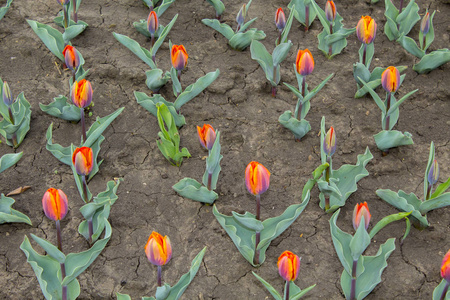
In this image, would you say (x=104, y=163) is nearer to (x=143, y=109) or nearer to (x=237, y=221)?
(x=143, y=109)

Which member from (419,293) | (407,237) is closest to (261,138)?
(407,237)

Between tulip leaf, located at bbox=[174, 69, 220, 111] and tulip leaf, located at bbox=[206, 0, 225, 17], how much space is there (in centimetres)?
88

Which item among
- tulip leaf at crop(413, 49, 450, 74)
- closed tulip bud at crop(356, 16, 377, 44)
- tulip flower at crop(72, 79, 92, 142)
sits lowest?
tulip leaf at crop(413, 49, 450, 74)

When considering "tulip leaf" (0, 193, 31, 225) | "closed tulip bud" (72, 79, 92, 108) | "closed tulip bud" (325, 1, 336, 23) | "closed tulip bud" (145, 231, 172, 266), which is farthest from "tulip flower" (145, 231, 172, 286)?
"closed tulip bud" (325, 1, 336, 23)

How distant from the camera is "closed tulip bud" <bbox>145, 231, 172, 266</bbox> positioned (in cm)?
209

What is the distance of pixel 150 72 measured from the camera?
322 cm

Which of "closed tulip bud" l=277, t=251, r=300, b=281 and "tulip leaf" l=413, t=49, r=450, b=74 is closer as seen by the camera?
"closed tulip bud" l=277, t=251, r=300, b=281

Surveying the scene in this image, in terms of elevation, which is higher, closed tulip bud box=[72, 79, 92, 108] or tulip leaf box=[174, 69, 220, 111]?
closed tulip bud box=[72, 79, 92, 108]

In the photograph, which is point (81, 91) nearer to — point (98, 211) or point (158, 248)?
point (98, 211)

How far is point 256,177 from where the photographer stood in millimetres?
2283

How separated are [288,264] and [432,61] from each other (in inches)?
73.4

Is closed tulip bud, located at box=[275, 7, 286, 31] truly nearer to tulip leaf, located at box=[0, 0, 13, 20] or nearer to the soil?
the soil

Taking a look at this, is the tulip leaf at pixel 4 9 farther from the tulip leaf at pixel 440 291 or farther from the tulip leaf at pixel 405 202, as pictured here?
the tulip leaf at pixel 440 291

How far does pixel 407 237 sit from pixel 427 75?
4.08 ft
